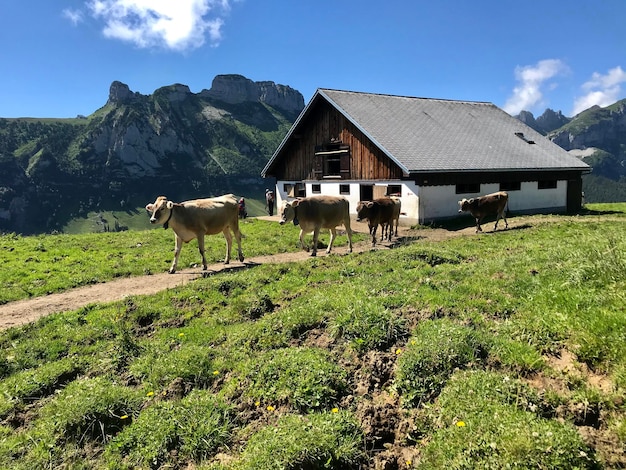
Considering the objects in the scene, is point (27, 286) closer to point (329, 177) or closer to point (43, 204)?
point (329, 177)

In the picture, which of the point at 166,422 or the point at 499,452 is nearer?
the point at 499,452

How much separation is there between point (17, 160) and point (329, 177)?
215 metres

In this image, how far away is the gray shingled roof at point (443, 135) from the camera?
24578 millimetres

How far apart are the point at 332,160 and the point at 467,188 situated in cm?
1020

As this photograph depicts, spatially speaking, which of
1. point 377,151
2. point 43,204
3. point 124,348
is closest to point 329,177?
point 377,151

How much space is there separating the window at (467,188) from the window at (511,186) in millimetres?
2248

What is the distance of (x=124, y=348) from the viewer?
25.0ft

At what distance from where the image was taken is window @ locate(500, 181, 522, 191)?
26.7 metres

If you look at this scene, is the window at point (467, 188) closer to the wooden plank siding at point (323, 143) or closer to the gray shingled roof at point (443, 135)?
the gray shingled roof at point (443, 135)

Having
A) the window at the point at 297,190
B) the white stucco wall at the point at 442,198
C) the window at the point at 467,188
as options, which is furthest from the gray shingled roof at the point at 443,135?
the window at the point at 297,190

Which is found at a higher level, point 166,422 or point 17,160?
point 17,160

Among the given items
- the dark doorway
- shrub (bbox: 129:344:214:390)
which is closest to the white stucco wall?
the dark doorway

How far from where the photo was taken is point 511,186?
88.9 ft

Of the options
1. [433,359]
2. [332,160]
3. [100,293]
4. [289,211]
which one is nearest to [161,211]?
[100,293]
